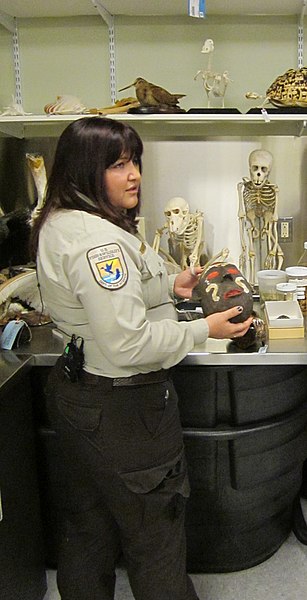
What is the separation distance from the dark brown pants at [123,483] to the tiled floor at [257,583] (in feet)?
0.96

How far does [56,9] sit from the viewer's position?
1897 millimetres

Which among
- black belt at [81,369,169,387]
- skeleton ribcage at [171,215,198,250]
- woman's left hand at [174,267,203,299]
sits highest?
skeleton ribcage at [171,215,198,250]

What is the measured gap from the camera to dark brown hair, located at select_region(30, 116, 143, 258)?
41.8 inches

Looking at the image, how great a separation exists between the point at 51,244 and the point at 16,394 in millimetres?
458

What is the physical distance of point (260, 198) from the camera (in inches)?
74.3

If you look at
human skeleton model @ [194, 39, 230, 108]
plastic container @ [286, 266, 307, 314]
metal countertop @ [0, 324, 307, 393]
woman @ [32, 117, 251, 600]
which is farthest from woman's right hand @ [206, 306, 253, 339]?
human skeleton model @ [194, 39, 230, 108]

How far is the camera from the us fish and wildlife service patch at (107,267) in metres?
0.99

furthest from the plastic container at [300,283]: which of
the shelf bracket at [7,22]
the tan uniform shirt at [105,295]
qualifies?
the shelf bracket at [7,22]

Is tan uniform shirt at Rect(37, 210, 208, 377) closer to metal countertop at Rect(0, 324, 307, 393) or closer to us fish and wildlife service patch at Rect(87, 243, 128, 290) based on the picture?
us fish and wildlife service patch at Rect(87, 243, 128, 290)

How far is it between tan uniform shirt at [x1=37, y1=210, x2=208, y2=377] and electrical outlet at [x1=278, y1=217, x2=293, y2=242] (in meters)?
0.98

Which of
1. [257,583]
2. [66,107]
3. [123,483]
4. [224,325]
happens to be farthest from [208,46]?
[257,583]

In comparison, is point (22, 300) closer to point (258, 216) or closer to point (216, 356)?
point (216, 356)

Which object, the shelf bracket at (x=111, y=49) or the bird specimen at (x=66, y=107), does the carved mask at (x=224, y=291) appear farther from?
the shelf bracket at (x=111, y=49)

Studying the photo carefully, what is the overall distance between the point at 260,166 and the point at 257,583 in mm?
1271
